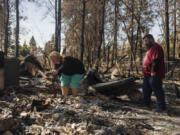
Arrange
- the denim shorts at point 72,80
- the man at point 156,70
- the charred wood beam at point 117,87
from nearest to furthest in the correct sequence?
the man at point 156,70 → the denim shorts at point 72,80 → the charred wood beam at point 117,87

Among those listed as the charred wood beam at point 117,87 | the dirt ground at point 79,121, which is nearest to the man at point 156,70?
the dirt ground at point 79,121

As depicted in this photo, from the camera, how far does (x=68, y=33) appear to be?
21.8 meters

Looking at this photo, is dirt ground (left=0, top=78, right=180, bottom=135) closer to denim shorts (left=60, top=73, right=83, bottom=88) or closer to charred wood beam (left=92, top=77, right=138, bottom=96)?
denim shorts (left=60, top=73, right=83, bottom=88)

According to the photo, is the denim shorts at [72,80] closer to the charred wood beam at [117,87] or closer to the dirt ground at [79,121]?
the dirt ground at [79,121]

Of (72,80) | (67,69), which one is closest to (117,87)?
(72,80)

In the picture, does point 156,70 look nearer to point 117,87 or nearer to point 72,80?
point 117,87

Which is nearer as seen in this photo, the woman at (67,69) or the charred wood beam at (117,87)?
the woman at (67,69)

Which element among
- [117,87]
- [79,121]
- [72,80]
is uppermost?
[72,80]

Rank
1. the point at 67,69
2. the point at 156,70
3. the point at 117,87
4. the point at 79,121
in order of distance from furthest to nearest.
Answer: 1. the point at 117,87
2. the point at 67,69
3. the point at 156,70
4. the point at 79,121

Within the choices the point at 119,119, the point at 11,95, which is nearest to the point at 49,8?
the point at 11,95

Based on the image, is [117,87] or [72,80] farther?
[117,87]

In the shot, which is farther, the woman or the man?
the woman

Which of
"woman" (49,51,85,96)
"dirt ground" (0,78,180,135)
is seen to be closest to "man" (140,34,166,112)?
"dirt ground" (0,78,180,135)

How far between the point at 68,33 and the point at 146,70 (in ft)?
60.5
